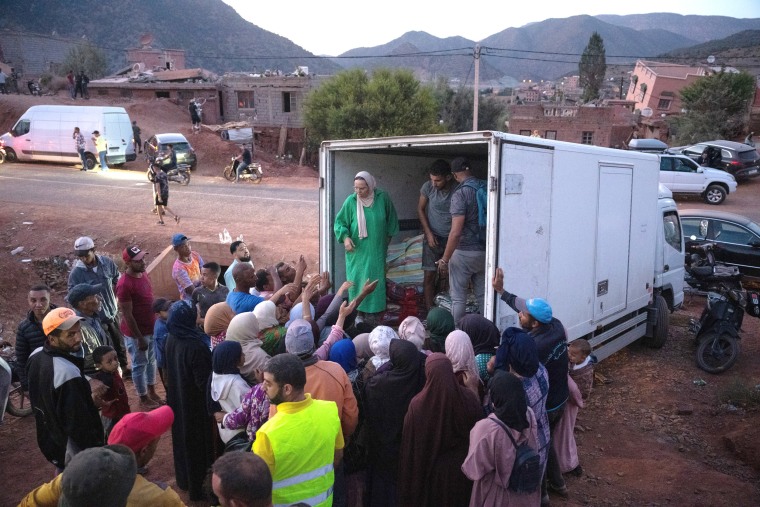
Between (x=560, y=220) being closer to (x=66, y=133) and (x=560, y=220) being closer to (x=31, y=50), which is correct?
(x=66, y=133)

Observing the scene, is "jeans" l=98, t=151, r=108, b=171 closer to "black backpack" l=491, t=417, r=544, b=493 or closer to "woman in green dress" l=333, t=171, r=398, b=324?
"woman in green dress" l=333, t=171, r=398, b=324

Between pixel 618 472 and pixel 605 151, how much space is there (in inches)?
126

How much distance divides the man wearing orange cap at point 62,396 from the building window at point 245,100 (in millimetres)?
33833

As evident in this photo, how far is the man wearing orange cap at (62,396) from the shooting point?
138 inches

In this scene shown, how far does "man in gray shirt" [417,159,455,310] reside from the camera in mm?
5691

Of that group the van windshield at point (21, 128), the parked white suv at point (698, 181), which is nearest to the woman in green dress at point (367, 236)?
the parked white suv at point (698, 181)

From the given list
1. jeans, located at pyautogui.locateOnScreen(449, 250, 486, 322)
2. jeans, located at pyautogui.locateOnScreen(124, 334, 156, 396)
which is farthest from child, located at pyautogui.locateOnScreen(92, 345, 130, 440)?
jeans, located at pyautogui.locateOnScreen(449, 250, 486, 322)

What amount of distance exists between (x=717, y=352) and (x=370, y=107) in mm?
21783

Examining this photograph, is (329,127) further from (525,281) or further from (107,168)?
(525,281)

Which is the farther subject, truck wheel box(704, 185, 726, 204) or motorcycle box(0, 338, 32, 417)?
truck wheel box(704, 185, 726, 204)

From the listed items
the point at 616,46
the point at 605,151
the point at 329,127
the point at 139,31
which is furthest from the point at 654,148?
the point at 616,46

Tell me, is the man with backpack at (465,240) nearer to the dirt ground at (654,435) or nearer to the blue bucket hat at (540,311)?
the blue bucket hat at (540,311)

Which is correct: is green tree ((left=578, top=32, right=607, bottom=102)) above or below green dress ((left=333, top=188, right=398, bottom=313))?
above

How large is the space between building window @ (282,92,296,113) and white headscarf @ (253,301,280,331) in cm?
3141
